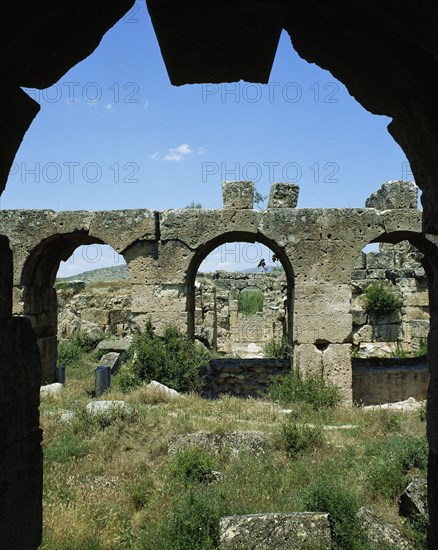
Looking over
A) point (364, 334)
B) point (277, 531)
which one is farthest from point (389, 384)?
point (277, 531)

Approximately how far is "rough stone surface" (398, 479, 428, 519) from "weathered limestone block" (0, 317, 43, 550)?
331cm

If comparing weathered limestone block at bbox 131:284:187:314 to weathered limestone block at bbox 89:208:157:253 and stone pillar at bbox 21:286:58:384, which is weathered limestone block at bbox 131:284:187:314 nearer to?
weathered limestone block at bbox 89:208:157:253

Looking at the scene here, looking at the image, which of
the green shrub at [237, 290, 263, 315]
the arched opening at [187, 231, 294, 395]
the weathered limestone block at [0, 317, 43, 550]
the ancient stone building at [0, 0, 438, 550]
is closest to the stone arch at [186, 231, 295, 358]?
the arched opening at [187, 231, 294, 395]

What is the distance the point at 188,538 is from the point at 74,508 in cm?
135

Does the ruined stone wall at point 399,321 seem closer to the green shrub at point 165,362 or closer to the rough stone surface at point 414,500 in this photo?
the green shrub at point 165,362

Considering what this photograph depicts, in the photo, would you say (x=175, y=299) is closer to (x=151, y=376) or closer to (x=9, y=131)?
(x=151, y=376)

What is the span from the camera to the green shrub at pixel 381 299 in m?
14.3

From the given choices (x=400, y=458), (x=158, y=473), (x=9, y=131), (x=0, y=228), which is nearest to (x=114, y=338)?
(x=0, y=228)

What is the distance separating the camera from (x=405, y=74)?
2.32 metres

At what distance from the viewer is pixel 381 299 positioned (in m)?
14.3

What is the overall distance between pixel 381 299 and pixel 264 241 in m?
5.66

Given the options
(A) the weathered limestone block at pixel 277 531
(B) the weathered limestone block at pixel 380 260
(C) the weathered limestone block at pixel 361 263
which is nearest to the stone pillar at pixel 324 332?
(A) the weathered limestone block at pixel 277 531

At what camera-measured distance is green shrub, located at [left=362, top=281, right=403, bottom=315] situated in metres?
14.3

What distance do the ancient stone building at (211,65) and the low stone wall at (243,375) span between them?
344 inches
